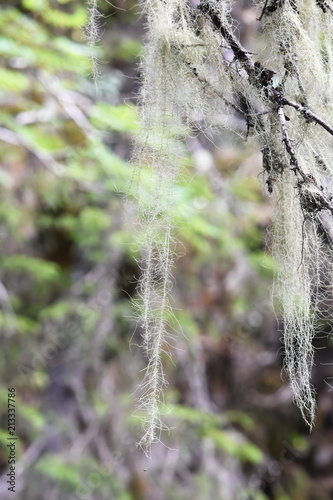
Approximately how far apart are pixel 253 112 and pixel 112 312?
211cm

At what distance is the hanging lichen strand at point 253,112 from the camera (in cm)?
76

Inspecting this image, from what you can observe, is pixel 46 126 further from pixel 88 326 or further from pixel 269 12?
pixel 269 12

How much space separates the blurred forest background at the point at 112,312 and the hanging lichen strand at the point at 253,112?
50.5 inches

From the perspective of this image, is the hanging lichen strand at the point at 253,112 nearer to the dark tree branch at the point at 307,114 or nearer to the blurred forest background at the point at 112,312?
the dark tree branch at the point at 307,114

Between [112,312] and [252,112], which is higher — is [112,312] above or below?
below

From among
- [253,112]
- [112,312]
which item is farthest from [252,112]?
[112,312]

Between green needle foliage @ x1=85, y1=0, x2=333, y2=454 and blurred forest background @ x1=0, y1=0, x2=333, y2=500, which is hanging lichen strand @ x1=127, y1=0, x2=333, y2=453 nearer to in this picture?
green needle foliage @ x1=85, y1=0, x2=333, y2=454

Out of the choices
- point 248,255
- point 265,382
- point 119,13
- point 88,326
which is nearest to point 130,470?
point 88,326

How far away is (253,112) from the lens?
30.3 inches

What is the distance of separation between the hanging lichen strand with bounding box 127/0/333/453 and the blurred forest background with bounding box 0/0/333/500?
4.21 ft

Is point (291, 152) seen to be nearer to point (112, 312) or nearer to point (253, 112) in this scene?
point (253, 112)

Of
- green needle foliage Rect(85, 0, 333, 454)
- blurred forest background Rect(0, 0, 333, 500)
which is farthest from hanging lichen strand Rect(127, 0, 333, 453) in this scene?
blurred forest background Rect(0, 0, 333, 500)

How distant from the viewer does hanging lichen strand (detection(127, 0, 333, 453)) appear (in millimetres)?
763

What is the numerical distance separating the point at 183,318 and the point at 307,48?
80.2 inches
